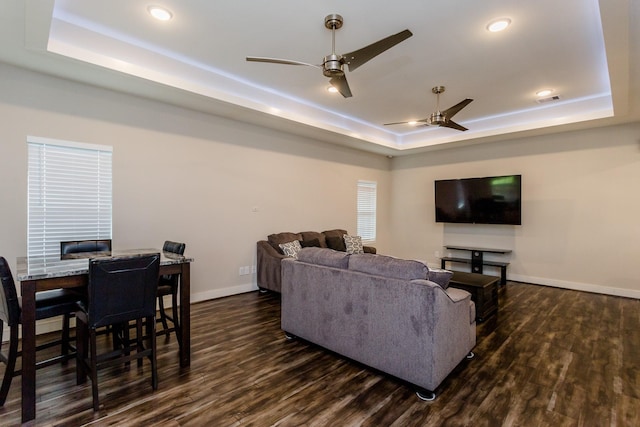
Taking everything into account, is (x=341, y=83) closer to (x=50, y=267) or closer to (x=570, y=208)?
(x=50, y=267)

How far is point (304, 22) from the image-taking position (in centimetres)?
297

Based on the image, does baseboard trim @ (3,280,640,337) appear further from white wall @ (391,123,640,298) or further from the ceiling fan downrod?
the ceiling fan downrod

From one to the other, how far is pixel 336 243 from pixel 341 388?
12.2 feet

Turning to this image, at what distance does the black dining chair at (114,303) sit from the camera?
216cm

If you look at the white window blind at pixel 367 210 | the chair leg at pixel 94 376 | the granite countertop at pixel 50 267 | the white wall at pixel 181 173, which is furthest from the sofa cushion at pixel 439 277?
the white window blind at pixel 367 210

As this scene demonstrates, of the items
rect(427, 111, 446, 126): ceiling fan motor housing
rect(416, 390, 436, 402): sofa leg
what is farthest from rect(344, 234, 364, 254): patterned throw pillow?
rect(416, 390, 436, 402): sofa leg

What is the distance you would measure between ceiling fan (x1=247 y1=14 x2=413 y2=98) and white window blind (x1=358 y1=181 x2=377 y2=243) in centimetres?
447

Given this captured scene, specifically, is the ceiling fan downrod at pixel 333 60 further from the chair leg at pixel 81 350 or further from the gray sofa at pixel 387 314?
the chair leg at pixel 81 350

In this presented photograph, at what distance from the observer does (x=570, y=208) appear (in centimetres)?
559

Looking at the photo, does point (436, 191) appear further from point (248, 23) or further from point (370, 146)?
point (248, 23)

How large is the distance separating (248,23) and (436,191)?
17.3 feet

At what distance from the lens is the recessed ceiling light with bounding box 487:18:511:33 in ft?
9.51

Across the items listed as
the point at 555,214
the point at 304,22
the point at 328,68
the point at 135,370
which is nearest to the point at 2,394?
the point at 135,370

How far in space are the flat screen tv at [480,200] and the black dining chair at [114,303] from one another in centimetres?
590
